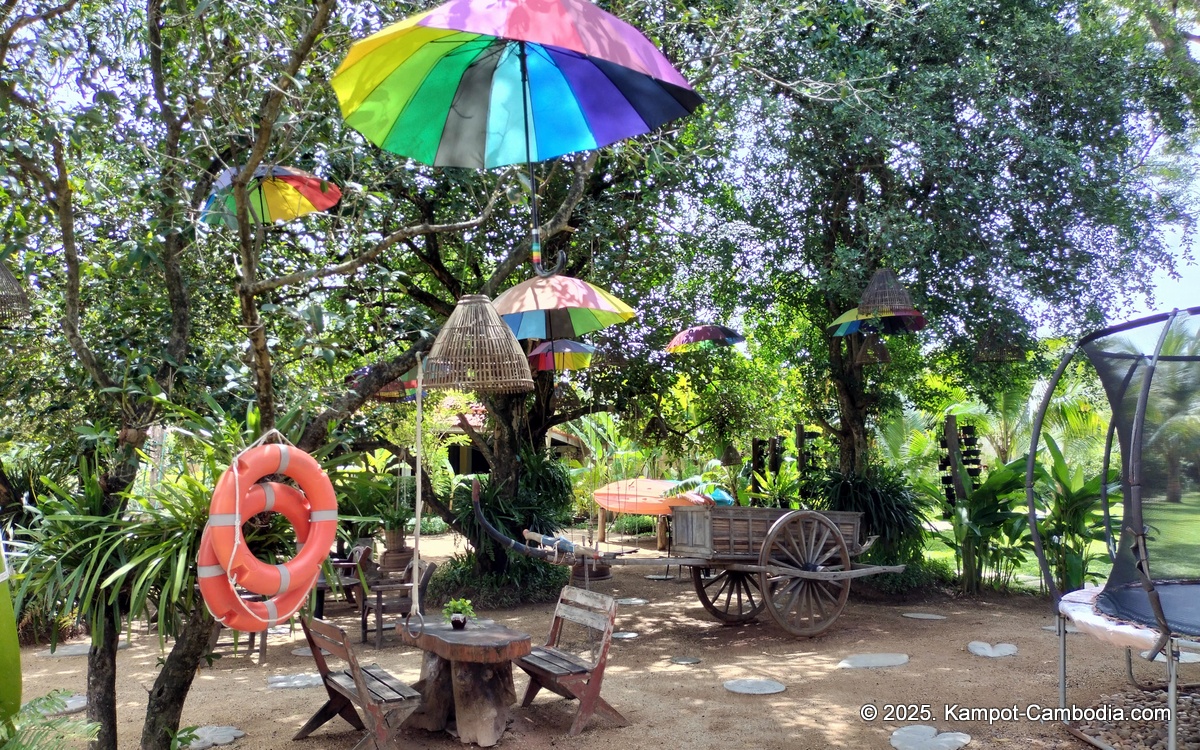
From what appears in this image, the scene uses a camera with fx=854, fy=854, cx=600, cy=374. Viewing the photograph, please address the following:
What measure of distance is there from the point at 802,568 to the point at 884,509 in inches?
87.5

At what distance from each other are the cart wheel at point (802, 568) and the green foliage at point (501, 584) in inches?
118

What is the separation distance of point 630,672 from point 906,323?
4.26 m

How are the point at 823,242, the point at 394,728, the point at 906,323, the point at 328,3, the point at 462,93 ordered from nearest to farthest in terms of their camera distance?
1. the point at 328,3
2. the point at 462,93
3. the point at 394,728
4. the point at 906,323
5. the point at 823,242

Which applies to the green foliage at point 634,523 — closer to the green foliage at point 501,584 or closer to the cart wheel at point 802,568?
the green foliage at point 501,584

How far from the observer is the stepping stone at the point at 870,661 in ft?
21.1

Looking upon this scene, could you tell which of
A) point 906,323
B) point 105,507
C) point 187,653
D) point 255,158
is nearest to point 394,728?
point 187,653

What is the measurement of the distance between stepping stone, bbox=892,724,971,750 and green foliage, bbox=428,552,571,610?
531 cm

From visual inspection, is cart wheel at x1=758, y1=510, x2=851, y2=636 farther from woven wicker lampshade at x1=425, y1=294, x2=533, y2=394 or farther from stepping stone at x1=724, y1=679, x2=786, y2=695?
woven wicker lampshade at x1=425, y1=294, x2=533, y2=394

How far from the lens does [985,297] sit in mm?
8305

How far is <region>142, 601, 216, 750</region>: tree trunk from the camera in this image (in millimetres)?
4207

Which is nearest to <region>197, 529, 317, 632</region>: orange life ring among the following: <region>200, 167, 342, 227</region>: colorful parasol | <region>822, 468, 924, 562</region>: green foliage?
<region>200, 167, 342, 227</region>: colorful parasol

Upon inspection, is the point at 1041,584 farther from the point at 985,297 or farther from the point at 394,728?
the point at 394,728

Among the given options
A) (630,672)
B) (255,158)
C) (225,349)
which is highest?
(255,158)

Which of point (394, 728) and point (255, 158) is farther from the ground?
point (255, 158)
